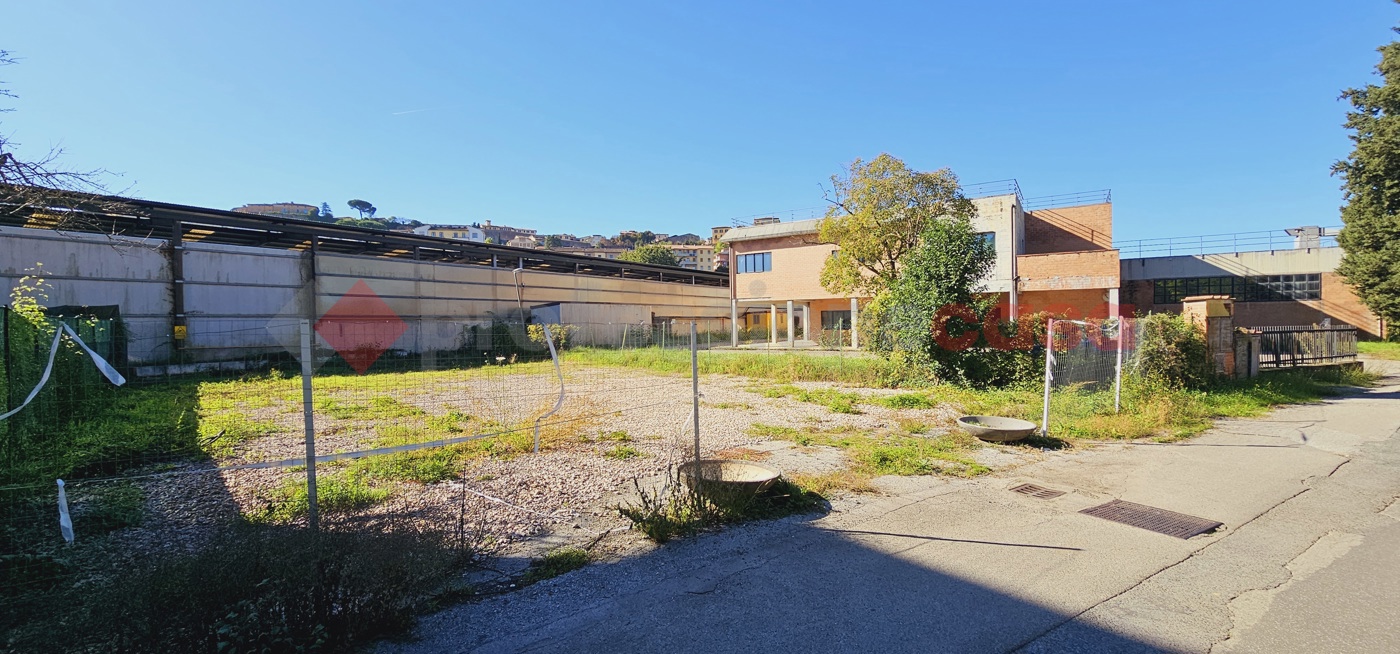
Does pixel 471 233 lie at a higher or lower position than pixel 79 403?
higher

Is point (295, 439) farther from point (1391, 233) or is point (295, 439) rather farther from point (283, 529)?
point (1391, 233)

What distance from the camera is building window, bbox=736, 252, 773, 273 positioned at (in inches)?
1630

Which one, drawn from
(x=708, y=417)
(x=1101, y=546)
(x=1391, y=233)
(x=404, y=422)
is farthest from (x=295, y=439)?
(x=1391, y=233)

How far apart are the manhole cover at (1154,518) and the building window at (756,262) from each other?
36.1 metres

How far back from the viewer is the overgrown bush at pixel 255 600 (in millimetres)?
2762

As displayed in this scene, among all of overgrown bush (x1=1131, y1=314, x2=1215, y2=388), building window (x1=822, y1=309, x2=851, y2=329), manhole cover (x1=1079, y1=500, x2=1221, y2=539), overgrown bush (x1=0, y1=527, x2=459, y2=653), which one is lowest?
manhole cover (x1=1079, y1=500, x2=1221, y2=539)

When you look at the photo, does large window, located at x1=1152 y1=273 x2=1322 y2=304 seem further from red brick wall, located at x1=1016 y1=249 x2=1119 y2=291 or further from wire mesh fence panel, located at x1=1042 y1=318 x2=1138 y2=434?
wire mesh fence panel, located at x1=1042 y1=318 x2=1138 y2=434

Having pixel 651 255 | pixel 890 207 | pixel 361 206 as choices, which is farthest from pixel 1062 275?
pixel 361 206

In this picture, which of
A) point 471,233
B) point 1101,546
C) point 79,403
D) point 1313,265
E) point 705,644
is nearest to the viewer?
point 705,644

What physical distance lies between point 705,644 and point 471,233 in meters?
→ 107

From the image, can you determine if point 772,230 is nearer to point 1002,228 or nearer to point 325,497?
point 1002,228

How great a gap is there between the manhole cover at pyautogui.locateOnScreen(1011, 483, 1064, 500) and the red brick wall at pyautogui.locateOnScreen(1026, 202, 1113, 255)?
1324 inches

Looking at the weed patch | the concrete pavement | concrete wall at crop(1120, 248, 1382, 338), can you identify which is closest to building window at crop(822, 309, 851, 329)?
concrete wall at crop(1120, 248, 1382, 338)

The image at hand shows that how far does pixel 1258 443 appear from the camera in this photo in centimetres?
843
